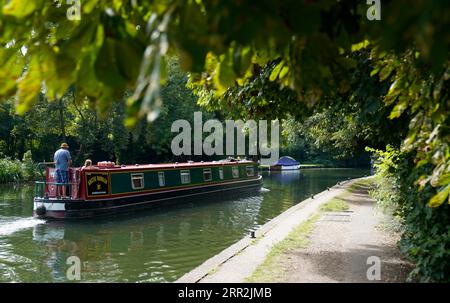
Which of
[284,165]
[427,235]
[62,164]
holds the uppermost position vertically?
[62,164]

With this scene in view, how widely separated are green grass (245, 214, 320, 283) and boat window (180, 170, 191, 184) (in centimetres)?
973

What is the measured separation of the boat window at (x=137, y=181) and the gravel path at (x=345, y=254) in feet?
26.8

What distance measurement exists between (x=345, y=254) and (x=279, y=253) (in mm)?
1201

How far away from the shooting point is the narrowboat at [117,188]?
15039mm

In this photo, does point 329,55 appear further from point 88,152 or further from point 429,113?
point 88,152

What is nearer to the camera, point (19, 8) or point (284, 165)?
point (19, 8)

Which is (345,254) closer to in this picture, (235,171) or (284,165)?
(235,171)

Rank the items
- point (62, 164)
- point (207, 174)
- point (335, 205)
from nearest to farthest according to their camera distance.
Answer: point (62, 164) → point (335, 205) → point (207, 174)

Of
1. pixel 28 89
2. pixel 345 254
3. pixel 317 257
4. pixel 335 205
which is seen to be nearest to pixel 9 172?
pixel 335 205

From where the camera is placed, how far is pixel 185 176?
21.1 meters

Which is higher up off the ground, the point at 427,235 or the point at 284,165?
the point at 427,235

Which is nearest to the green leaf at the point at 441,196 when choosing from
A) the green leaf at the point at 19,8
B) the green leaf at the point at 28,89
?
the green leaf at the point at 28,89

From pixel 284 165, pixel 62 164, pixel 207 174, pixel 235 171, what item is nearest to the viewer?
pixel 62 164
